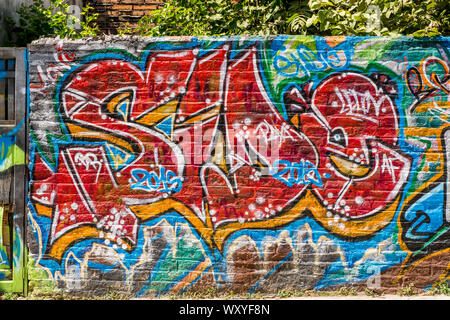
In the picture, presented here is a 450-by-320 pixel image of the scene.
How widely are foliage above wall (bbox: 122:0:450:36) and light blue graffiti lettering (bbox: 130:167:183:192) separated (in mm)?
2086

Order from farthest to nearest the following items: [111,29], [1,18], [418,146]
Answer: [111,29] → [1,18] → [418,146]

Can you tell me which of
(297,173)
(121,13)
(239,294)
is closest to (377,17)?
(297,173)

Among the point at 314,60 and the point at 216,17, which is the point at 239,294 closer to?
the point at 314,60

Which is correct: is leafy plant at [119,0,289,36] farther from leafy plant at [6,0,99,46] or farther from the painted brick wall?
the painted brick wall

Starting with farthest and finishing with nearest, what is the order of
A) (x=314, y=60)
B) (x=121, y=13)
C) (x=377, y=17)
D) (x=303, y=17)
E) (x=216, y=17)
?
(x=121, y=13) → (x=216, y=17) → (x=303, y=17) → (x=377, y=17) → (x=314, y=60)

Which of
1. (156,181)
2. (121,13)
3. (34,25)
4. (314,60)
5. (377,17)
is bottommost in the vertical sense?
(156,181)

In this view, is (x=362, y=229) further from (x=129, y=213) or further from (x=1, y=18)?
(x=1, y=18)

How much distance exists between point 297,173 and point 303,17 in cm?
225

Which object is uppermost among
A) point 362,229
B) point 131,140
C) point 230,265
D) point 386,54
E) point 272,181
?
point 386,54

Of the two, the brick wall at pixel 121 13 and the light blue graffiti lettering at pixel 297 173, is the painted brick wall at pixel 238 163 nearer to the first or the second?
the light blue graffiti lettering at pixel 297 173

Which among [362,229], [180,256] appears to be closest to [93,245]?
[180,256]

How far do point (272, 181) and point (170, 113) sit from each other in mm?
1085

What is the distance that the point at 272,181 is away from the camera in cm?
439

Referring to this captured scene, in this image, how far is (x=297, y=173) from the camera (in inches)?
172
